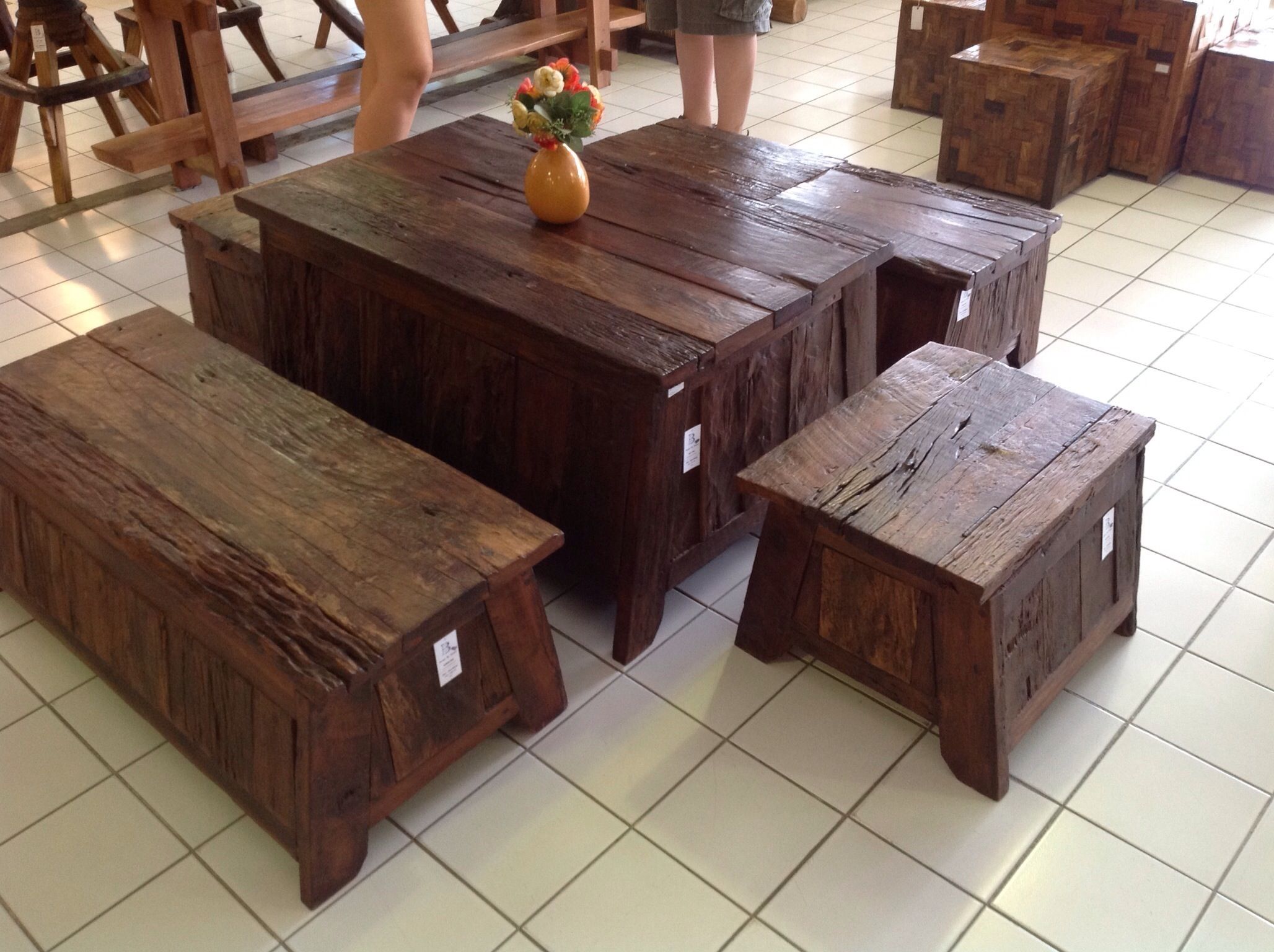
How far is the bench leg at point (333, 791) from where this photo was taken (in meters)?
1.57

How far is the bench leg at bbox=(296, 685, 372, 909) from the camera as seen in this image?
1.57 meters

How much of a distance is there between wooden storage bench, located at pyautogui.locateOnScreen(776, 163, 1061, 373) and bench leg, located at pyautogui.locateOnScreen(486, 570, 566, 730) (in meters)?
1.11

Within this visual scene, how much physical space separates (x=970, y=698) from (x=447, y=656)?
81cm

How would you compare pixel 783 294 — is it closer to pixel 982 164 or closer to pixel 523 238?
pixel 523 238

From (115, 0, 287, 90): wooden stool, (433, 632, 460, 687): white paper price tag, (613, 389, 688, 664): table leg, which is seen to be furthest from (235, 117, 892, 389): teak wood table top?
(115, 0, 287, 90): wooden stool

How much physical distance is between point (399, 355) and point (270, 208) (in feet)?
1.33

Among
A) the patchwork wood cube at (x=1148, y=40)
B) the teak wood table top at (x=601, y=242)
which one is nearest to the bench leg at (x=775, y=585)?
the teak wood table top at (x=601, y=242)

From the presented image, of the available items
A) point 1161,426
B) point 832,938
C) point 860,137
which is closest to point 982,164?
point 860,137

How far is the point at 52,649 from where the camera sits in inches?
85.6

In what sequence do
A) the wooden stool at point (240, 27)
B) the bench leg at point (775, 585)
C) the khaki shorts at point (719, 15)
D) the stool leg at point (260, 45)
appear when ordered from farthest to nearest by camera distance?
the stool leg at point (260, 45)
the wooden stool at point (240, 27)
the khaki shorts at point (719, 15)
the bench leg at point (775, 585)

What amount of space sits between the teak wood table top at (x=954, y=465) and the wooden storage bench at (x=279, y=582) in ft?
1.52

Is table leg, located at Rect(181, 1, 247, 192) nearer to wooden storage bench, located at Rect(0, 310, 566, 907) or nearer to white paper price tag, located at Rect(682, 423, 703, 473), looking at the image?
wooden storage bench, located at Rect(0, 310, 566, 907)

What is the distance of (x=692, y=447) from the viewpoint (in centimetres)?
206

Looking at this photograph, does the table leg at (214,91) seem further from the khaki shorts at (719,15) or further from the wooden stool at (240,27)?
the khaki shorts at (719,15)
